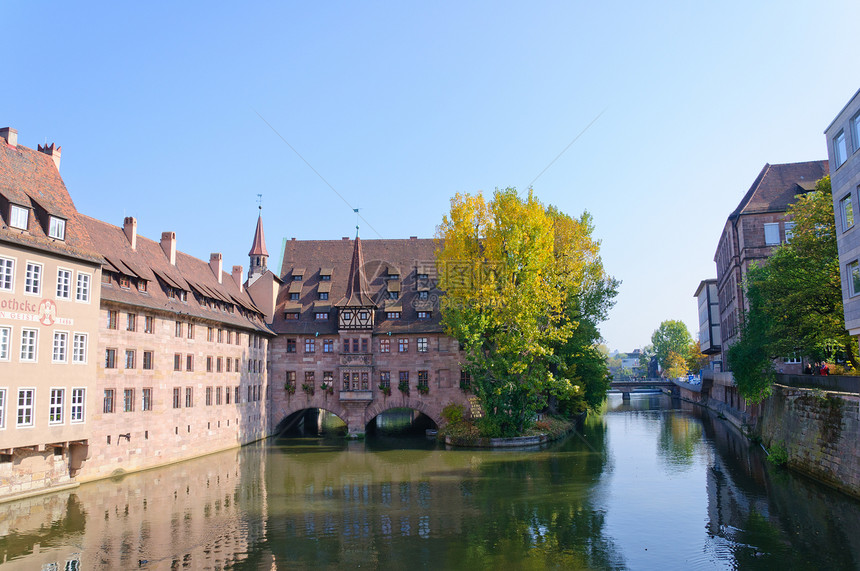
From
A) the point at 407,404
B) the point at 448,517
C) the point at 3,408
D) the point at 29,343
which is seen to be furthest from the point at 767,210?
the point at 3,408

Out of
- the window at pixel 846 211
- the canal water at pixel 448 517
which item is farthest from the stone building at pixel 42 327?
the window at pixel 846 211

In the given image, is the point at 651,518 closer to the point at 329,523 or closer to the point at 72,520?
the point at 329,523

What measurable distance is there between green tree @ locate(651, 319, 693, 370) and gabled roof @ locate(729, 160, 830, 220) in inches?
3885

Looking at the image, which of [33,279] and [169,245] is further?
[169,245]

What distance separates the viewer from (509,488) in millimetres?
29469

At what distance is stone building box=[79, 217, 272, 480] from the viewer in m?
33.2

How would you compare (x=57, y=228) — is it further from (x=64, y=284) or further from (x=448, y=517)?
(x=448, y=517)

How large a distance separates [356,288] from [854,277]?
34785mm

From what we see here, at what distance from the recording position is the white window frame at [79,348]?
96.9ft

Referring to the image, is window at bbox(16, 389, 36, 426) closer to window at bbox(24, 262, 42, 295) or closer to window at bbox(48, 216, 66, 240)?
window at bbox(24, 262, 42, 295)

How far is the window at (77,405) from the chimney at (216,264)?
A: 20.1 meters

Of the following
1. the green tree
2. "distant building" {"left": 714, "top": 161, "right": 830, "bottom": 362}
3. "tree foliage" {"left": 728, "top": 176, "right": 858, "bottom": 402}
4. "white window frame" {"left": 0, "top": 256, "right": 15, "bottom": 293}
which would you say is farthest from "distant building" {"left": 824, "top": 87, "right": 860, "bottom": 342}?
the green tree

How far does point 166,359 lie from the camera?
37719 mm

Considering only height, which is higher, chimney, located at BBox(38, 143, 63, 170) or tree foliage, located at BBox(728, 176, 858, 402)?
chimney, located at BBox(38, 143, 63, 170)
